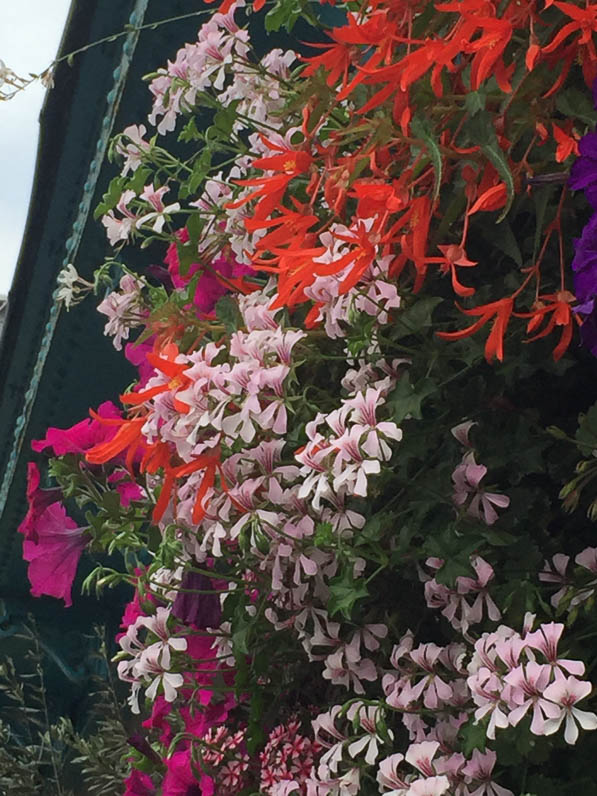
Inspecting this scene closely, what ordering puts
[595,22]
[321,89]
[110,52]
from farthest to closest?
1. [110,52]
2. [321,89]
3. [595,22]

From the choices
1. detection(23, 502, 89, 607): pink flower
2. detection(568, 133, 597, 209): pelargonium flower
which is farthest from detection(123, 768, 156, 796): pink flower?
detection(568, 133, 597, 209): pelargonium flower

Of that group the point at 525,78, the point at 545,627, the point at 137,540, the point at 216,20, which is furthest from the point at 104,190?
the point at 545,627

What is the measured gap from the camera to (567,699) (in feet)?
1.83

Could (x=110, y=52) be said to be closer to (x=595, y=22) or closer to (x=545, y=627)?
(x=595, y=22)

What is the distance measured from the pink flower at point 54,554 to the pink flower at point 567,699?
55 cm

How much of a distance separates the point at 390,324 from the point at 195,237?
0.21 metres

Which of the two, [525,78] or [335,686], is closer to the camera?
[525,78]

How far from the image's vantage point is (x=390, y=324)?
0.70m

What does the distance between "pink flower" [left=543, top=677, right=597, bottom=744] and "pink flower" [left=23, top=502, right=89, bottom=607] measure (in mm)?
553

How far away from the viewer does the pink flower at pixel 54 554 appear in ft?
3.18

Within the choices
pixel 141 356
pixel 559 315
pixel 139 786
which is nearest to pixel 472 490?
pixel 559 315

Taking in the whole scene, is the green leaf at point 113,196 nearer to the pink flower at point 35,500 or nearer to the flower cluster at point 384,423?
the flower cluster at point 384,423

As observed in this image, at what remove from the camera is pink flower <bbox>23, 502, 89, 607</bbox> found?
0.97 m

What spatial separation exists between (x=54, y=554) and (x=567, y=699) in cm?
58
